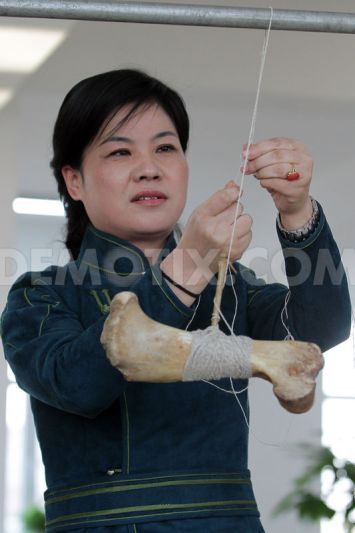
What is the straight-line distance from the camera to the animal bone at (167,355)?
2.58 feet

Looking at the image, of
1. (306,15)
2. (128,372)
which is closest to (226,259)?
(128,372)

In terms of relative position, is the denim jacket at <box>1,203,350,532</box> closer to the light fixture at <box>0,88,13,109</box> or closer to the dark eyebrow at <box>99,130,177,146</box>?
the dark eyebrow at <box>99,130,177,146</box>

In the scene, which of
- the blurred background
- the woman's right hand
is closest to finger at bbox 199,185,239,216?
the woman's right hand

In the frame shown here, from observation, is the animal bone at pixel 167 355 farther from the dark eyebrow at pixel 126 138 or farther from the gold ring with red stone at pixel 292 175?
the dark eyebrow at pixel 126 138

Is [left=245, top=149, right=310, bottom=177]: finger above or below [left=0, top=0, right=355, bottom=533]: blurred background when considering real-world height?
below

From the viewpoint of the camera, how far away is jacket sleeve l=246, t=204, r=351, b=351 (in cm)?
96

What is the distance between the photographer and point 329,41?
10.1 feet

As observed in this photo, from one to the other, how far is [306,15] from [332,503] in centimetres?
233

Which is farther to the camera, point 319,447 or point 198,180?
point 198,180

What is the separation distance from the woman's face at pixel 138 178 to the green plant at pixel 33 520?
6.93ft

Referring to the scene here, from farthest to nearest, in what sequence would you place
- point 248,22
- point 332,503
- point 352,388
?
1. point 352,388
2. point 332,503
3. point 248,22

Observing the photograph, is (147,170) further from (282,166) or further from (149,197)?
(282,166)

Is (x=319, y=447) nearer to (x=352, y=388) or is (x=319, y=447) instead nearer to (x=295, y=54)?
(x=352, y=388)

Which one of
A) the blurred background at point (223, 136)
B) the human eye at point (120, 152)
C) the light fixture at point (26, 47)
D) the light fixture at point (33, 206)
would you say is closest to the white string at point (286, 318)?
the human eye at point (120, 152)
